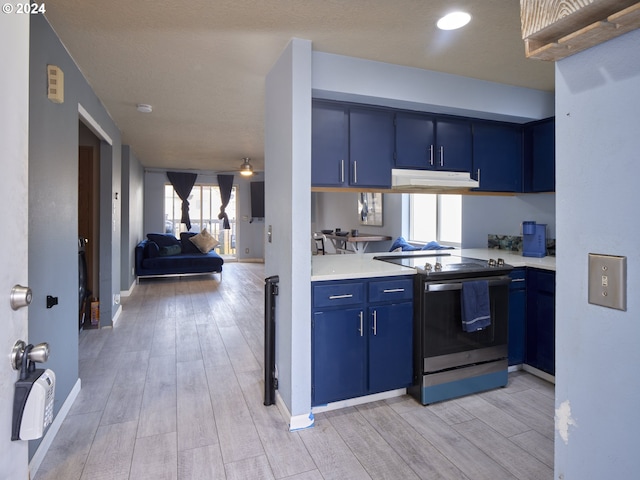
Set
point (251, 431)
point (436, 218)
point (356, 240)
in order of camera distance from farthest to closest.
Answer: point (356, 240), point (436, 218), point (251, 431)

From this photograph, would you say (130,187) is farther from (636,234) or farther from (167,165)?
(636,234)

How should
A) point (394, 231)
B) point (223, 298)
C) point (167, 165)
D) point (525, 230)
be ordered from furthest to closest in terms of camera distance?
point (167, 165) → point (394, 231) → point (223, 298) → point (525, 230)

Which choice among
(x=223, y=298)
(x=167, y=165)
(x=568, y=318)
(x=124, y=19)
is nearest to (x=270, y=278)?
(x=124, y=19)

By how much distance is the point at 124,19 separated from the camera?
7.11 feet

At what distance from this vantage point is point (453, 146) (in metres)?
3.22

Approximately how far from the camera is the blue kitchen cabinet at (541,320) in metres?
2.89

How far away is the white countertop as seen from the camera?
8.20ft

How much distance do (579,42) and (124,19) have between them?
228 cm

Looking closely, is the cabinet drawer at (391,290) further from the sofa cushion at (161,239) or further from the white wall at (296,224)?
the sofa cushion at (161,239)

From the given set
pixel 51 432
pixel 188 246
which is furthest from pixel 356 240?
pixel 51 432

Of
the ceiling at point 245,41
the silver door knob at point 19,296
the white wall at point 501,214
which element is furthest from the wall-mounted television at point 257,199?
the silver door knob at point 19,296

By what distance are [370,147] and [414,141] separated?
415 millimetres

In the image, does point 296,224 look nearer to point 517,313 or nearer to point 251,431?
point 251,431

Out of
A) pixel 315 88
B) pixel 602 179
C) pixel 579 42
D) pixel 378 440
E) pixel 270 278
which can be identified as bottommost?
pixel 378 440
